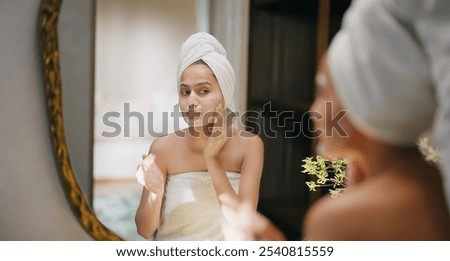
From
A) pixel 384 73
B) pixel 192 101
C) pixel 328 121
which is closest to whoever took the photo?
pixel 384 73

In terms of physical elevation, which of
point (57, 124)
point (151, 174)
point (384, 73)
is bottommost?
point (151, 174)

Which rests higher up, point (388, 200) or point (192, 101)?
point (192, 101)

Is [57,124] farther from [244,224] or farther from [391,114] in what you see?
[391,114]

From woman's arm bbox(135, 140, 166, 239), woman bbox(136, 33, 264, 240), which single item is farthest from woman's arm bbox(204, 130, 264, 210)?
woman's arm bbox(135, 140, 166, 239)

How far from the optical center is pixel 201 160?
1075 mm

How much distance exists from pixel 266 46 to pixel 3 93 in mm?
590

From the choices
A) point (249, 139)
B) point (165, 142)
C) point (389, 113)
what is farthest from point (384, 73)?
point (165, 142)

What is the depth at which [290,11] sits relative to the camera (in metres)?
1.05

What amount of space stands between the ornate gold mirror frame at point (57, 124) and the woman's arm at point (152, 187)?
9 centimetres

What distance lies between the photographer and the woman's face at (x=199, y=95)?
3.45 ft

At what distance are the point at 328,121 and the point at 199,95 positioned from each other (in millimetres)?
A: 280

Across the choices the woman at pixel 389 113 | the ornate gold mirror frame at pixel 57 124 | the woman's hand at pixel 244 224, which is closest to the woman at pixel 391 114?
the woman at pixel 389 113

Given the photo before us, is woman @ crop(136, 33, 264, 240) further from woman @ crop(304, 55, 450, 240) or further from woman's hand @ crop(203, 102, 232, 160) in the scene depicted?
woman @ crop(304, 55, 450, 240)
